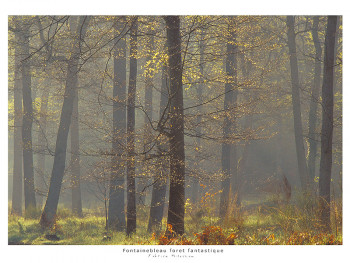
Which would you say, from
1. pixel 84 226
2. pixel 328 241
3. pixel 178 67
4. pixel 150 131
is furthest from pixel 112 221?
pixel 328 241

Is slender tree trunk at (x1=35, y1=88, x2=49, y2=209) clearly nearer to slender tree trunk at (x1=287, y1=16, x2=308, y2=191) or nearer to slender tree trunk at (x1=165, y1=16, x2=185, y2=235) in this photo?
slender tree trunk at (x1=165, y1=16, x2=185, y2=235)

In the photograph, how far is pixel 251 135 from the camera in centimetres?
778

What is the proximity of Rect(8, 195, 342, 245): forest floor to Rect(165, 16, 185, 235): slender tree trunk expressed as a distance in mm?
304

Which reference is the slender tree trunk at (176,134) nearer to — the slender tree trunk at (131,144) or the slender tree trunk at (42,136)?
the slender tree trunk at (131,144)

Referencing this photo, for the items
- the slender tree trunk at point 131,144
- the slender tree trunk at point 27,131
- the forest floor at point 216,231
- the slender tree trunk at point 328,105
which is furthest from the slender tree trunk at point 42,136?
the slender tree trunk at point 328,105

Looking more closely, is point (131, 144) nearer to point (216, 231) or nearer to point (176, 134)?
point (176, 134)

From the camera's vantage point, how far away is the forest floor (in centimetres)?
673

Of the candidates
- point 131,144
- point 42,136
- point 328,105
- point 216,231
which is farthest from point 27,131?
point 328,105

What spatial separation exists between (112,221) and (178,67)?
621 cm

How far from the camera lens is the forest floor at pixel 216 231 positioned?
22.1ft

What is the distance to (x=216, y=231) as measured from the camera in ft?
21.6
